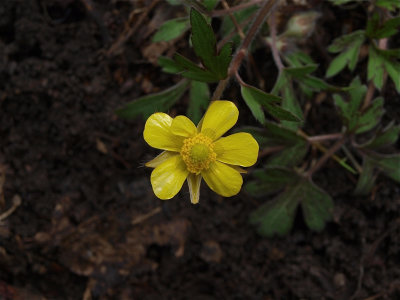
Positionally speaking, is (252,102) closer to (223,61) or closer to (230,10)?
(223,61)

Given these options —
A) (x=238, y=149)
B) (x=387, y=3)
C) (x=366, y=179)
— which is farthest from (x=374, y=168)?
(x=238, y=149)

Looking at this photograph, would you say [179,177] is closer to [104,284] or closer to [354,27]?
[104,284]

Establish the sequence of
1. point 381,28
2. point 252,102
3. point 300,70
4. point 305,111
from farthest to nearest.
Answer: point 305,111 → point 381,28 → point 300,70 → point 252,102

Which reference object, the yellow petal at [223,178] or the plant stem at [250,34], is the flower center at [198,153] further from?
the plant stem at [250,34]

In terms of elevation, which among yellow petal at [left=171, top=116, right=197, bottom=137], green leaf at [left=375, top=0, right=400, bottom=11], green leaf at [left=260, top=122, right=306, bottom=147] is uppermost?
green leaf at [left=375, top=0, right=400, bottom=11]

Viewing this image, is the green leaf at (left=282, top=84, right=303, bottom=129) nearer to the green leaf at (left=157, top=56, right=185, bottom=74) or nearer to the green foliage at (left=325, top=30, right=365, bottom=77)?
the green foliage at (left=325, top=30, right=365, bottom=77)

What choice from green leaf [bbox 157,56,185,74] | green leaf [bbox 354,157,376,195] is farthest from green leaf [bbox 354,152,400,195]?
green leaf [bbox 157,56,185,74]
